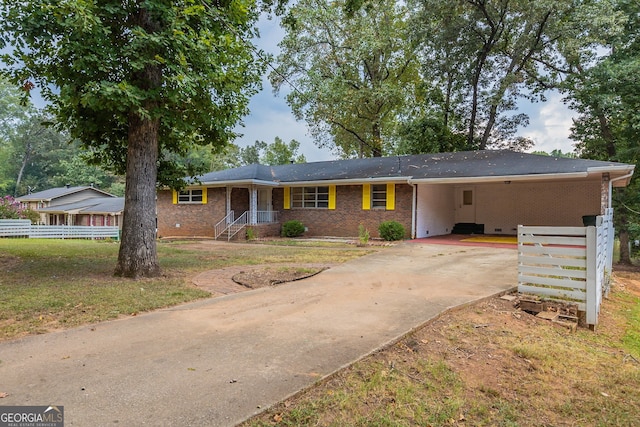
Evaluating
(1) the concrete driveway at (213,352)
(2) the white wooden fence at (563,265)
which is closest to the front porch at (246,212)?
(1) the concrete driveway at (213,352)

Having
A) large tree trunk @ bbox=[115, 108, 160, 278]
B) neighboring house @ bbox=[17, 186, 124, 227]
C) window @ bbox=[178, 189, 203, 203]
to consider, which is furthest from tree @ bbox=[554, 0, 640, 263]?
neighboring house @ bbox=[17, 186, 124, 227]

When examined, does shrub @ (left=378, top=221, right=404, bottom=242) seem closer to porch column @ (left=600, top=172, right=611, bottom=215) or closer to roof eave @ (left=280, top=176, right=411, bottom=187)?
roof eave @ (left=280, top=176, right=411, bottom=187)

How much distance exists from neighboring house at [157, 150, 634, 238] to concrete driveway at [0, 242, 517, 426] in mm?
9506

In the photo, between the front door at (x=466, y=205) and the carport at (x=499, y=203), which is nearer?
the carport at (x=499, y=203)

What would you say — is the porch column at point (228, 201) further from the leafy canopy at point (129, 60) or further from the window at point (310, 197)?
the leafy canopy at point (129, 60)

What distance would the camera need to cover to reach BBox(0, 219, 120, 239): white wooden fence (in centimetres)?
2119

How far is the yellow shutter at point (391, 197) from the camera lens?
1564 cm

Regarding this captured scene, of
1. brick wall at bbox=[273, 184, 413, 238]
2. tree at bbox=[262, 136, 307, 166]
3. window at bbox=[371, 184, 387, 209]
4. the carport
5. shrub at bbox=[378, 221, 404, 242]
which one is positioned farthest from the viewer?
tree at bbox=[262, 136, 307, 166]

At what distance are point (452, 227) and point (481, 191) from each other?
225cm

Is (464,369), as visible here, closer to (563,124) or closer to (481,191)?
(481,191)

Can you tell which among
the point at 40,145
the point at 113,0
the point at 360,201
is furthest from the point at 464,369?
the point at 40,145

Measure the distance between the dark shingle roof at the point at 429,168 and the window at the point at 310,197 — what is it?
55 centimetres

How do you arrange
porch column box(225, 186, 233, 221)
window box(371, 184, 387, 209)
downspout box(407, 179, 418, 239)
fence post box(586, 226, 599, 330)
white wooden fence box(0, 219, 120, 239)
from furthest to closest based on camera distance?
white wooden fence box(0, 219, 120, 239) → porch column box(225, 186, 233, 221) → window box(371, 184, 387, 209) → downspout box(407, 179, 418, 239) → fence post box(586, 226, 599, 330)

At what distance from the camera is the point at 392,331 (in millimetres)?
4004
